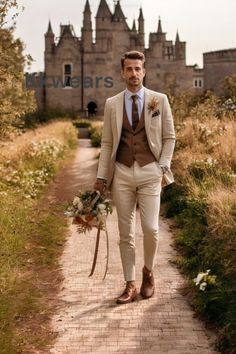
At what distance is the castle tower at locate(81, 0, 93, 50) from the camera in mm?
51469

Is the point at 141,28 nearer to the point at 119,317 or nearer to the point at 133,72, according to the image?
the point at 133,72

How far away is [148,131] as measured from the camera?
5.24 m

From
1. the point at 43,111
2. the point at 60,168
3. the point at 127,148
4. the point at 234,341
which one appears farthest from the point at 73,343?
the point at 43,111

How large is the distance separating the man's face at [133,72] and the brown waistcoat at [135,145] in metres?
0.30

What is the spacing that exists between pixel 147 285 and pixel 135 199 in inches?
34.2

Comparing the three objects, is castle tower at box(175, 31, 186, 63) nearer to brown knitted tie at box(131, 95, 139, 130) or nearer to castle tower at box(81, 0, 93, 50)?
castle tower at box(81, 0, 93, 50)

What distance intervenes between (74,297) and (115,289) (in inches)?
17.7

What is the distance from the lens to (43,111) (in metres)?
50.1

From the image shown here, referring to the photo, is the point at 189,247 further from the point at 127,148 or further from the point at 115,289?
the point at 127,148

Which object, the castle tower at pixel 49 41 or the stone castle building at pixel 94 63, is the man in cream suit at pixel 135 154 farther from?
the castle tower at pixel 49 41

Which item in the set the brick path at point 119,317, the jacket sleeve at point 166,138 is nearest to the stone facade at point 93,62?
the brick path at point 119,317

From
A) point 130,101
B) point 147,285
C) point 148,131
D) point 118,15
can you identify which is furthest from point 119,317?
point 118,15

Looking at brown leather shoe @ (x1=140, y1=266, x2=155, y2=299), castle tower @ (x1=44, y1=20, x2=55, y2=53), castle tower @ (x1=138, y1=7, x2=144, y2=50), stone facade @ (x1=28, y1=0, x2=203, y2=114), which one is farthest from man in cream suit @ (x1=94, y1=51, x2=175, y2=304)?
castle tower @ (x1=138, y1=7, x2=144, y2=50)

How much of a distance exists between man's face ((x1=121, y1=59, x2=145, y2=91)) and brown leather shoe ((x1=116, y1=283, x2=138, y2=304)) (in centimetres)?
193
